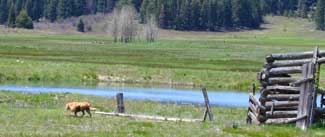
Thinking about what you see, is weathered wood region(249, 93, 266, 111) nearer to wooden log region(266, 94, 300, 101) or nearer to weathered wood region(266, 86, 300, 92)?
wooden log region(266, 94, 300, 101)

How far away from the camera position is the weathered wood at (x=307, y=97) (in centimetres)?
3528

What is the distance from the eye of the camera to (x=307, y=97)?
35.3 m

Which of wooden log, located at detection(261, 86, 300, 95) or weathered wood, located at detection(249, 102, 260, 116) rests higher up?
wooden log, located at detection(261, 86, 300, 95)

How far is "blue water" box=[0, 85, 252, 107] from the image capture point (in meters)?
61.2

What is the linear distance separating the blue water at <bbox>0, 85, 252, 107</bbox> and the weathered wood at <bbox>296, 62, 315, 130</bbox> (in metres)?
22.5

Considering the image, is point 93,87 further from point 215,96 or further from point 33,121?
point 33,121

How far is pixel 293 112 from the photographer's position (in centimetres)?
3616

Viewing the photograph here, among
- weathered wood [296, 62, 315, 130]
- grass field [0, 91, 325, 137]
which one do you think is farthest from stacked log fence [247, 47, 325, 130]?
grass field [0, 91, 325, 137]

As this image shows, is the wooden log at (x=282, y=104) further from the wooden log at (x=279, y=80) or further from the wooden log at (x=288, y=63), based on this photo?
the wooden log at (x=288, y=63)

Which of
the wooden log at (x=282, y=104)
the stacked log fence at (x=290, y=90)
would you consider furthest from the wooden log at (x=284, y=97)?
the wooden log at (x=282, y=104)

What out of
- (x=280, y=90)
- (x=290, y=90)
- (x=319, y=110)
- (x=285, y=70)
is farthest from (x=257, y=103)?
(x=319, y=110)

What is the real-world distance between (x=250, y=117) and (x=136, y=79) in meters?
42.4

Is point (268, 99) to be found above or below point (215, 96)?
above

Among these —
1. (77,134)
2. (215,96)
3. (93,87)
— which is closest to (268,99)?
(77,134)
